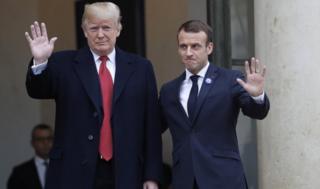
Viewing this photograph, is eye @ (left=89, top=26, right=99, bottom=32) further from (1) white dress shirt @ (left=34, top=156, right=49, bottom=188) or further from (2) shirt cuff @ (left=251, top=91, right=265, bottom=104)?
(1) white dress shirt @ (left=34, top=156, right=49, bottom=188)

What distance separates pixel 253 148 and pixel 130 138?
2.43 meters

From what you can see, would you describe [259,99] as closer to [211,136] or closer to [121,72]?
[211,136]

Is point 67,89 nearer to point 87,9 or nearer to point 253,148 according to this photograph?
point 87,9

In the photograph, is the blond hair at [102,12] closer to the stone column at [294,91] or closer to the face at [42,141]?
the stone column at [294,91]

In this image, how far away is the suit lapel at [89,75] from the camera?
14.7 ft

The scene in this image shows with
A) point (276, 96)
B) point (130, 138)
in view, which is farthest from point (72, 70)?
point (276, 96)

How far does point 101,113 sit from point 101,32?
0.40 m

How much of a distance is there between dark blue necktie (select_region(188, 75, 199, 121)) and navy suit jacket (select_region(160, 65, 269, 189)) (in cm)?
2

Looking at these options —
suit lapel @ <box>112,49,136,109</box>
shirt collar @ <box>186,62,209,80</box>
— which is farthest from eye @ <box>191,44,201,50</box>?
suit lapel @ <box>112,49,136,109</box>

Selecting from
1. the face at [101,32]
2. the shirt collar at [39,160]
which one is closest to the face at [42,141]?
the shirt collar at [39,160]

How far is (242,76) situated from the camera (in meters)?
4.51

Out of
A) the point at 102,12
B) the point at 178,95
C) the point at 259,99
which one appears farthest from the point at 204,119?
the point at 102,12

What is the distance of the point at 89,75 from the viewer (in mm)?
4523

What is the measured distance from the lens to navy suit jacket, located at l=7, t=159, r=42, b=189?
23.3ft
